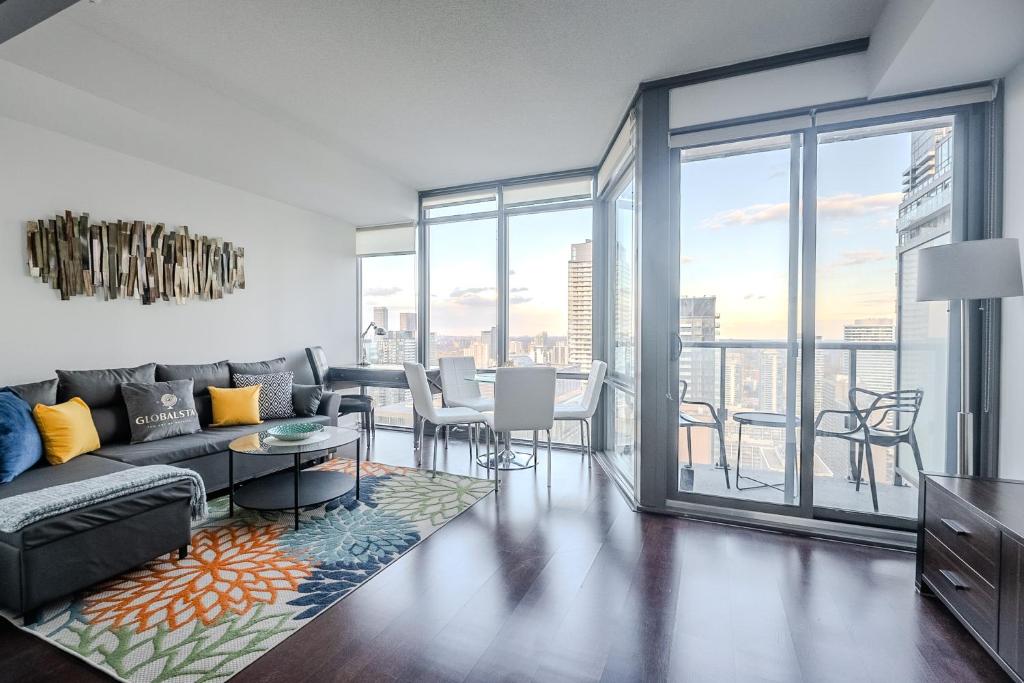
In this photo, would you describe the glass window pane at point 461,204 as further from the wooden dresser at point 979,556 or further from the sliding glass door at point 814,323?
the wooden dresser at point 979,556

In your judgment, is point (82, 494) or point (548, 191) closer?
point (82, 494)

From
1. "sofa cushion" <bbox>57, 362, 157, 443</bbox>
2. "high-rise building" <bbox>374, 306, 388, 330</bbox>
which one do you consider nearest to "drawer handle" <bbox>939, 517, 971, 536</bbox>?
"sofa cushion" <bbox>57, 362, 157, 443</bbox>

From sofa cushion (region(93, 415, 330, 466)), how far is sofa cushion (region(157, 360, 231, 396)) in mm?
460

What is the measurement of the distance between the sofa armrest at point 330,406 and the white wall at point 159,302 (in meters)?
0.90

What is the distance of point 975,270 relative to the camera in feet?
6.53

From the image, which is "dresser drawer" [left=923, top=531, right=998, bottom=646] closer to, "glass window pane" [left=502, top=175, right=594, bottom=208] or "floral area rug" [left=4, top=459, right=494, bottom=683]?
"floral area rug" [left=4, top=459, right=494, bottom=683]

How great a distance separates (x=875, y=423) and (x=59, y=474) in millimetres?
4549

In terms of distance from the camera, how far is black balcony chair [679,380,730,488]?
9.83 feet

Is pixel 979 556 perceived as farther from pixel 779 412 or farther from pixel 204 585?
pixel 204 585

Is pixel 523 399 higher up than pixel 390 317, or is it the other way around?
pixel 390 317

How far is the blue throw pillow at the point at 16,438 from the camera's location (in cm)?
236

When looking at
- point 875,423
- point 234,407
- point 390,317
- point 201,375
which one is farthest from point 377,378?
point 875,423

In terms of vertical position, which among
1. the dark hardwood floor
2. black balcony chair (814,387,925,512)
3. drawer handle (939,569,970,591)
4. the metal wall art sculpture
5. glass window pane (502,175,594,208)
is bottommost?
the dark hardwood floor

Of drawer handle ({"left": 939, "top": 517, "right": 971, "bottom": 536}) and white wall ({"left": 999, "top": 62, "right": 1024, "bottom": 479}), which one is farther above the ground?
white wall ({"left": 999, "top": 62, "right": 1024, "bottom": 479})
